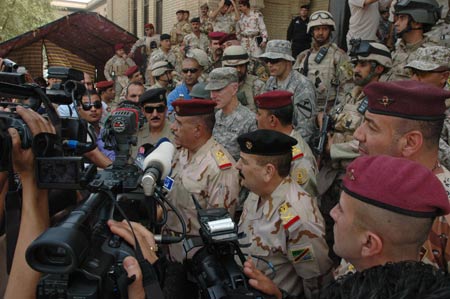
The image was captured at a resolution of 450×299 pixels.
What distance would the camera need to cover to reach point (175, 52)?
968cm

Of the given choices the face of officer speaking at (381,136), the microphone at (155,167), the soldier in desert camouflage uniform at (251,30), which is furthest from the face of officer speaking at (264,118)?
the soldier in desert camouflage uniform at (251,30)

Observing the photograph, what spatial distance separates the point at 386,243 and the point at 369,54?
2949 millimetres

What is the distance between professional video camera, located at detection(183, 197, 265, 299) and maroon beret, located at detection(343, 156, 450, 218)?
64 centimetres

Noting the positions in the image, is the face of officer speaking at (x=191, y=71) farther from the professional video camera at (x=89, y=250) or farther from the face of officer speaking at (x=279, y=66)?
the professional video camera at (x=89, y=250)

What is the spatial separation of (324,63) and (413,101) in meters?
3.43

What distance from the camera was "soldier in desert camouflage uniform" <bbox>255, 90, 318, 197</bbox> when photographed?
3.17 metres

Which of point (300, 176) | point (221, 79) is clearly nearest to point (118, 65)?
point (221, 79)

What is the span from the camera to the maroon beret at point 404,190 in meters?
1.26

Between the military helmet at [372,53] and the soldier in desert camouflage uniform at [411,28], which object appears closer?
the military helmet at [372,53]

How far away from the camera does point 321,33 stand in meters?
5.20

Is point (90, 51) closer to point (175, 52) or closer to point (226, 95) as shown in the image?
point (175, 52)

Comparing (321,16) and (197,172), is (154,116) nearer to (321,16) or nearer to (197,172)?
(197,172)

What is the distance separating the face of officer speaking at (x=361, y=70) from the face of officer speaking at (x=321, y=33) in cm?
142

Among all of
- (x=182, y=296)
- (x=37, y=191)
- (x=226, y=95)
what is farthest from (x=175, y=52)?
(x=37, y=191)
